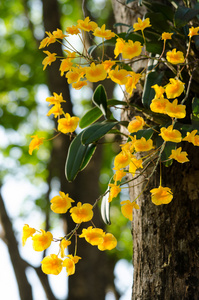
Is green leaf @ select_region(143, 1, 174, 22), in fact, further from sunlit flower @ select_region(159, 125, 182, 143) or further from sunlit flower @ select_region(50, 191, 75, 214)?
sunlit flower @ select_region(50, 191, 75, 214)

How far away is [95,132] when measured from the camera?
3.49ft

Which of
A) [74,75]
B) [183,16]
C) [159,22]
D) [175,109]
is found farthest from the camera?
[159,22]

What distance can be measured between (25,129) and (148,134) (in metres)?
5.01

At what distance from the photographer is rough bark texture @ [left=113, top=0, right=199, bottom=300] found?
94cm

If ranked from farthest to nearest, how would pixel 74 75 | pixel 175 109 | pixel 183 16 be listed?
1. pixel 183 16
2. pixel 74 75
3. pixel 175 109

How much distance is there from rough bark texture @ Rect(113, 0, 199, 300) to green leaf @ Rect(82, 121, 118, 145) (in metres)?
0.22

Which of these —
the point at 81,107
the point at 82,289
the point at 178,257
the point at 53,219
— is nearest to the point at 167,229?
the point at 178,257

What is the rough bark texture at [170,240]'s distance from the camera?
937 millimetres

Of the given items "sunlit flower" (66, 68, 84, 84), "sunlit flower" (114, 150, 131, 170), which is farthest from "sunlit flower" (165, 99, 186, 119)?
"sunlit flower" (66, 68, 84, 84)

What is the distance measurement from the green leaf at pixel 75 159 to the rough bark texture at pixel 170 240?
0.79ft

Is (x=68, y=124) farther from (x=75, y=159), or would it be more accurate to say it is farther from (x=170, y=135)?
(x=170, y=135)

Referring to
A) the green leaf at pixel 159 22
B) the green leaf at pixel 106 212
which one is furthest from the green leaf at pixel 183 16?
the green leaf at pixel 106 212

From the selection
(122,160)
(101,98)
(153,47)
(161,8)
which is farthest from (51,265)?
(161,8)

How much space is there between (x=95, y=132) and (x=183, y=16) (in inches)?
17.1
